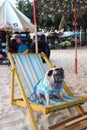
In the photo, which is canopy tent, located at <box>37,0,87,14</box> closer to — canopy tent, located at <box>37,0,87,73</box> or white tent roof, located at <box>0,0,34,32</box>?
canopy tent, located at <box>37,0,87,73</box>

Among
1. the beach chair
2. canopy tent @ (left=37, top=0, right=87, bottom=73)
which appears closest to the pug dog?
the beach chair

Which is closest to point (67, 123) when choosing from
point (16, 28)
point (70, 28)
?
point (16, 28)

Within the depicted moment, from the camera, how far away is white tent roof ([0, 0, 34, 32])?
1084 centimetres

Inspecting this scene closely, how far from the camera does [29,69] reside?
204 inches

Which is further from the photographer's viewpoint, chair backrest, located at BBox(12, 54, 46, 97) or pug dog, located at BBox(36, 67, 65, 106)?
chair backrest, located at BBox(12, 54, 46, 97)

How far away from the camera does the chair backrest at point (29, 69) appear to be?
4949 millimetres

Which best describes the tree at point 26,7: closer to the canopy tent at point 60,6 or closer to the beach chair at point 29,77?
the canopy tent at point 60,6

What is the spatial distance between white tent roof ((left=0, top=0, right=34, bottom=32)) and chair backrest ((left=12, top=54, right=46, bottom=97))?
559cm

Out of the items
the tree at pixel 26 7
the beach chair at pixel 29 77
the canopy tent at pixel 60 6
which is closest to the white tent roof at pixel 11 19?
the canopy tent at pixel 60 6

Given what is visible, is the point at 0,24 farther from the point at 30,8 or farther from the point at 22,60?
the point at 30,8

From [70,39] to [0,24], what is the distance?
57.3 feet

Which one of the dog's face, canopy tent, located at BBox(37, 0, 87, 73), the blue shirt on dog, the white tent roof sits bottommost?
the blue shirt on dog

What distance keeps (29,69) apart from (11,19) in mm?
6202

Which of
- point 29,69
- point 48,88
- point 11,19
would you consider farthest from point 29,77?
point 11,19
